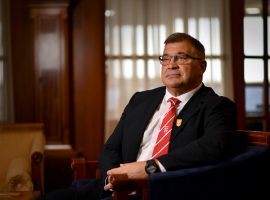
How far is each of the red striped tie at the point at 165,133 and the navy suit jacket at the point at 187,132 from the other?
0.15 ft

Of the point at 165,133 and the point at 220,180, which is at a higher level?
the point at 165,133

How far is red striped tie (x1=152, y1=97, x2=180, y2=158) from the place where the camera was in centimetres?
198

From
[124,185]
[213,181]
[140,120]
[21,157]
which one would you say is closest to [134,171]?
[124,185]

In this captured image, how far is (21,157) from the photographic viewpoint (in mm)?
3459

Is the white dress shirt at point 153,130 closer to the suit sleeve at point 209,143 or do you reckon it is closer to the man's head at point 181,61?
the man's head at point 181,61

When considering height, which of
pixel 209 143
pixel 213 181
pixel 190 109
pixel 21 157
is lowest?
pixel 21 157

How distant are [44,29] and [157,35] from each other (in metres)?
1.13

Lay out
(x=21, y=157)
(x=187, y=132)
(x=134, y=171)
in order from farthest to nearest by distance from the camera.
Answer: (x=21, y=157)
(x=187, y=132)
(x=134, y=171)

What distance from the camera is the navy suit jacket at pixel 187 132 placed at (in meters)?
1.73

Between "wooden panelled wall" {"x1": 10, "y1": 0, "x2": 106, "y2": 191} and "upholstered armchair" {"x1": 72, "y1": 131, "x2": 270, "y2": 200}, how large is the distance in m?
2.31

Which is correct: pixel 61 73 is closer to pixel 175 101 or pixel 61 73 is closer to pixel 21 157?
pixel 21 157

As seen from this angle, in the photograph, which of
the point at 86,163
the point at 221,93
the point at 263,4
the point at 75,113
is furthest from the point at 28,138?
the point at 263,4

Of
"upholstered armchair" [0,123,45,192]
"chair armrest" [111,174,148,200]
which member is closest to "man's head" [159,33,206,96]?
"chair armrest" [111,174,148,200]

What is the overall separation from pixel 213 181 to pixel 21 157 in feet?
7.19
